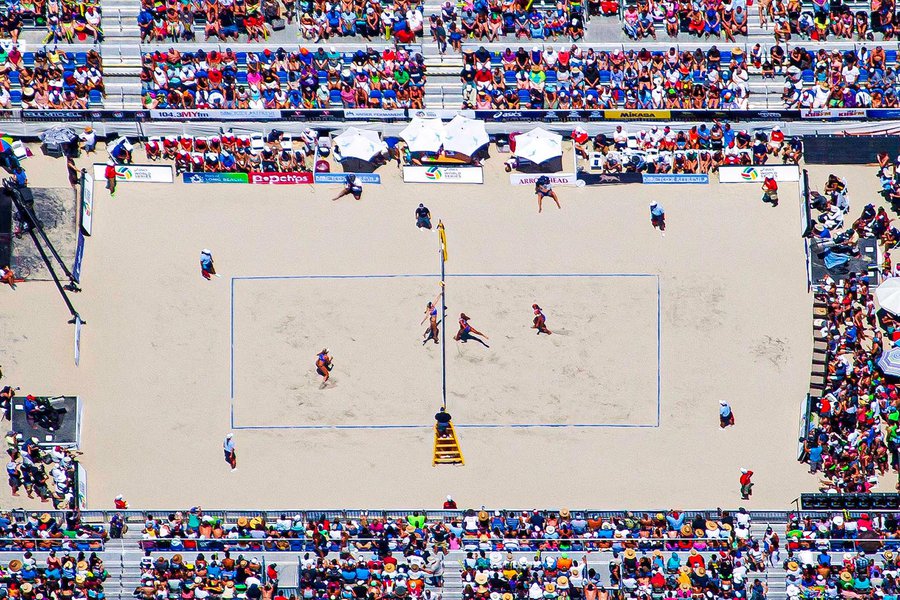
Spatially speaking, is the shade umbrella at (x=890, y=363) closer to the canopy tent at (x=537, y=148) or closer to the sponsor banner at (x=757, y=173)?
the sponsor banner at (x=757, y=173)

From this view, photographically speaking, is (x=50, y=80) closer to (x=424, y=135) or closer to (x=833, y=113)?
(x=424, y=135)

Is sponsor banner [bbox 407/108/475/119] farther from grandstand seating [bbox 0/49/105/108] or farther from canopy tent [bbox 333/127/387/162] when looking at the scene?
grandstand seating [bbox 0/49/105/108]

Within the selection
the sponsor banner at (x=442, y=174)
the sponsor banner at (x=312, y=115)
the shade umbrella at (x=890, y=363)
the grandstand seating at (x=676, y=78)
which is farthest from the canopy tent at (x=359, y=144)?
the shade umbrella at (x=890, y=363)

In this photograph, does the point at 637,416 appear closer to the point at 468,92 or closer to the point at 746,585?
the point at 746,585

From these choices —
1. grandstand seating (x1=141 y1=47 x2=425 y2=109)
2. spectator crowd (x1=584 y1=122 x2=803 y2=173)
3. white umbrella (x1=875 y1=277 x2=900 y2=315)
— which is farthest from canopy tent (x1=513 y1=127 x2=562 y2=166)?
white umbrella (x1=875 y1=277 x2=900 y2=315)

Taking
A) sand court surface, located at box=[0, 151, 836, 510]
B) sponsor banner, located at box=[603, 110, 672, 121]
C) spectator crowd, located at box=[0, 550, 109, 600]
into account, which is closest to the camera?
spectator crowd, located at box=[0, 550, 109, 600]
